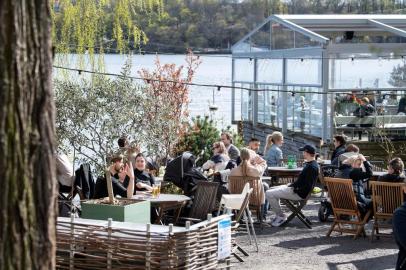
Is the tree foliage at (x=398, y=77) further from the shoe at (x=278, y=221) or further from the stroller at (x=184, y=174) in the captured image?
the stroller at (x=184, y=174)

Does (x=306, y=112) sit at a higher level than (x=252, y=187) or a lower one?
higher

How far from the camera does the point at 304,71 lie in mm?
21828

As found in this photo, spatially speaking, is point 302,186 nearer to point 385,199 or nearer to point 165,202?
point 385,199

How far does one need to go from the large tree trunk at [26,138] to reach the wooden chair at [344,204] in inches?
322

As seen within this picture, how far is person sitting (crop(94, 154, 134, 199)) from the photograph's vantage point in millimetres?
10616

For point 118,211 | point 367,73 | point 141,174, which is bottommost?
point 141,174

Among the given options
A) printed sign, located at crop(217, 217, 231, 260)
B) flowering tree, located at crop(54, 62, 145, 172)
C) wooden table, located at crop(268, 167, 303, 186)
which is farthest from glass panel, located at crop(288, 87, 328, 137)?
printed sign, located at crop(217, 217, 231, 260)

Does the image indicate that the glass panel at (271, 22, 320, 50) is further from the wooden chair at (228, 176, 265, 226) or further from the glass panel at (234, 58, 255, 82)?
the wooden chair at (228, 176, 265, 226)

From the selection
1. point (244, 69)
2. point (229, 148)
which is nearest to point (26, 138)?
point (229, 148)

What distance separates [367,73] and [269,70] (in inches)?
166

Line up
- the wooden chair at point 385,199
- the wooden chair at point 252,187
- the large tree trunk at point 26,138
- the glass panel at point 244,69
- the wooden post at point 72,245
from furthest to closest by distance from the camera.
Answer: the glass panel at point 244,69, the wooden chair at point 252,187, the wooden chair at point 385,199, the wooden post at point 72,245, the large tree trunk at point 26,138

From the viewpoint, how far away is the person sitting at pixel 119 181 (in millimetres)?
10616

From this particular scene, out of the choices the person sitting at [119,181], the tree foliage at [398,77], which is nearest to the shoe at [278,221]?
the person sitting at [119,181]

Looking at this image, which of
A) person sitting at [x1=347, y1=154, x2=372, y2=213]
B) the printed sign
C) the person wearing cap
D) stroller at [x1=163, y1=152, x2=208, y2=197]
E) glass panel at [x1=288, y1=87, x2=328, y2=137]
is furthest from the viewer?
glass panel at [x1=288, y1=87, x2=328, y2=137]
